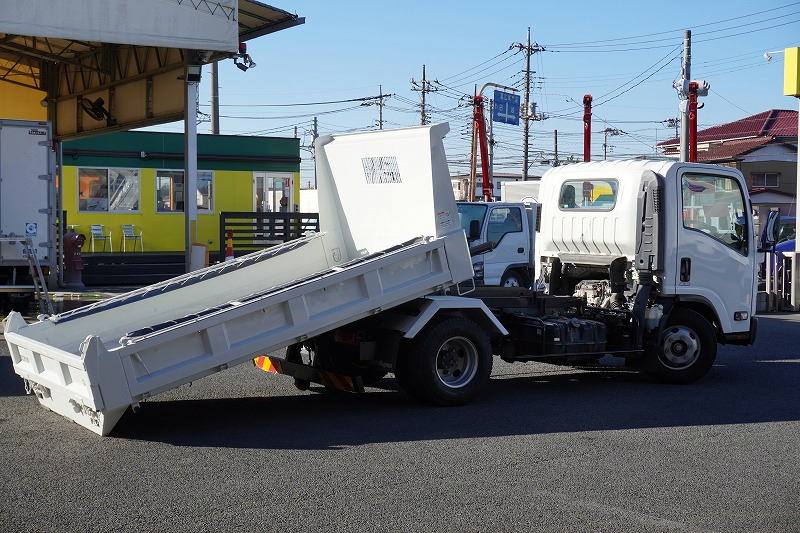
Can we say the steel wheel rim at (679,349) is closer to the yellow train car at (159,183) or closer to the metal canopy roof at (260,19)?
the metal canopy roof at (260,19)

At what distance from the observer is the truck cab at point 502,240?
19.1 metres

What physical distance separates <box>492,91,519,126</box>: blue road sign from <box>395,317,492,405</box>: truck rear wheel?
3740 centimetres

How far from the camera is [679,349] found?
10703mm

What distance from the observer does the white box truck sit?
16375 millimetres

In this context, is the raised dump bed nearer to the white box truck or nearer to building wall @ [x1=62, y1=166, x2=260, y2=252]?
the white box truck

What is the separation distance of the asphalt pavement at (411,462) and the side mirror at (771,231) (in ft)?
5.58

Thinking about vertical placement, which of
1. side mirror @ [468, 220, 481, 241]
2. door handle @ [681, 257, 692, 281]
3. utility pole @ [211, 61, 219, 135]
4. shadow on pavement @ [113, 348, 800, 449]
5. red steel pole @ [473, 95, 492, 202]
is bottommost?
shadow on pavement @ [113, 348, 800, 449]

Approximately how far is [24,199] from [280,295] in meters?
10.2

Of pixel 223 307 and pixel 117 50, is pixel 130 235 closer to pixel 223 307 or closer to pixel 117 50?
pixel 117 50

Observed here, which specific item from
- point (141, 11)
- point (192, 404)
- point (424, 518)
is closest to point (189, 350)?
point (192, 404)

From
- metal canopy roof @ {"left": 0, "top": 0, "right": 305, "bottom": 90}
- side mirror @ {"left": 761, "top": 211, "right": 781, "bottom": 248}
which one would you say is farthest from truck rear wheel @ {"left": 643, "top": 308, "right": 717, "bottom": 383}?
metal canopy roof @ {"left": 0, "top": 0, "right": 305, "bottom": 90}

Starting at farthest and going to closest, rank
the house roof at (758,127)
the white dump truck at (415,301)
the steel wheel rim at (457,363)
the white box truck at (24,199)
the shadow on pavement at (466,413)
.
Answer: the house roof at (758,127), the white box truck at (24,199), the steel wheel rim at (457,363), the shadow on pavement at (466,413), the white dump truck at (415,301)

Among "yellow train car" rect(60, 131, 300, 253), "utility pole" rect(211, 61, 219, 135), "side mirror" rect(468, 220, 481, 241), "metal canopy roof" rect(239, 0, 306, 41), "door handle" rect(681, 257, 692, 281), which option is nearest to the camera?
"door handle" rect(681, 257, 692, 281)

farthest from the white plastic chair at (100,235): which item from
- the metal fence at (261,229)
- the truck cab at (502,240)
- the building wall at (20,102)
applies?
the truck cab at (502,240)
